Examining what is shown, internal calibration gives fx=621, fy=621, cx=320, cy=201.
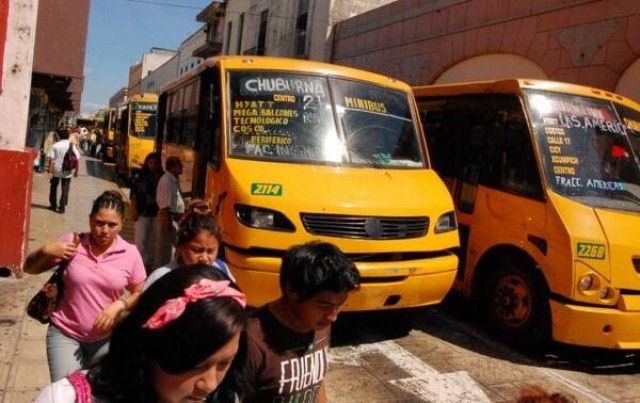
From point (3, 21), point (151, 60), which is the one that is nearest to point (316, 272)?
point (3, 21)

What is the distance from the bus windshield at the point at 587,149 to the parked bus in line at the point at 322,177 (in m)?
1.08

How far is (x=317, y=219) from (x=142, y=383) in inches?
140

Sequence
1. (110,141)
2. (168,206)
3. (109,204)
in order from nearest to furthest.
Answer: (109,204)
(168,206)
(110,141)

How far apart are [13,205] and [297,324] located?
534 cm

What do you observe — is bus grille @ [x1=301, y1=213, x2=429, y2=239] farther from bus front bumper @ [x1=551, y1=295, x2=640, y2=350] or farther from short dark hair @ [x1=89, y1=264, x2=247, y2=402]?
short dark hair @ [x1=89, y1=264, x2=247, y2=402]

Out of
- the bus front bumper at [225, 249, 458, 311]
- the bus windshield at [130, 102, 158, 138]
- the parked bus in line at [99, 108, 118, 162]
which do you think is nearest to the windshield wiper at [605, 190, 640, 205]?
the bus front bumper at [225, 249, 458, 311]

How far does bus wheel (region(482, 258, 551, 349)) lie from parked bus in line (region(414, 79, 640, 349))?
10 millimetres

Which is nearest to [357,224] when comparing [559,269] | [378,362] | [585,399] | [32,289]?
[378,362]

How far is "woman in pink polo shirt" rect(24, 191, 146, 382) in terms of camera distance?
2998 mm

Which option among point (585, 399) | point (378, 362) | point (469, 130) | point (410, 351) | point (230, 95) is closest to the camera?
point (585, 399)

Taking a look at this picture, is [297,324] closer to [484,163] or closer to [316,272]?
[316,272]

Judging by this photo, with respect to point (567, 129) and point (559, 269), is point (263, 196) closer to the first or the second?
point (559, 269)

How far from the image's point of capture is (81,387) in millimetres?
1447

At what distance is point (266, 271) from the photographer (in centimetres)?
485
